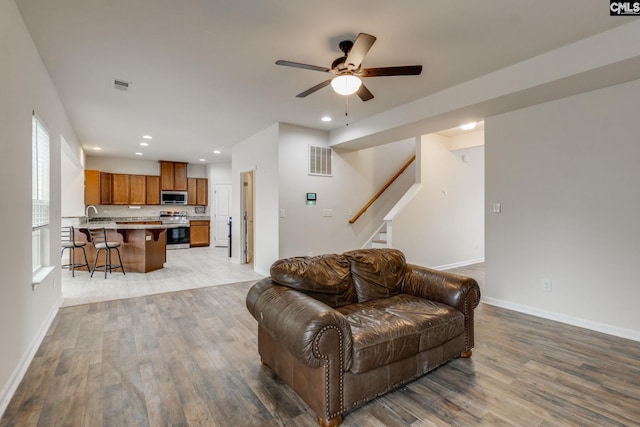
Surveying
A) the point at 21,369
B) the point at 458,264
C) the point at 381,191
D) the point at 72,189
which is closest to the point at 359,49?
the point at 21,369

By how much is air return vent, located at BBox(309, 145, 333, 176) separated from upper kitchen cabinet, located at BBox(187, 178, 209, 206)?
582cm

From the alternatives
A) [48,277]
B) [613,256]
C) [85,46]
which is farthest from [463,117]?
[48,277]

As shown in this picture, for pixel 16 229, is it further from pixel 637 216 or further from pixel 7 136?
pixel 637 216

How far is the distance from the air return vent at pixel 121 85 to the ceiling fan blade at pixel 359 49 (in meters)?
2.74

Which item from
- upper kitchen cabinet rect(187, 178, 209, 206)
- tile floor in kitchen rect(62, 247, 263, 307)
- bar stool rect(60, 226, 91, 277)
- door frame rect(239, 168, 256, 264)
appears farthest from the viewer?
upper kitchen cabinet rect(187, 178, 209, 206)

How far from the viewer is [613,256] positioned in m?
3.04

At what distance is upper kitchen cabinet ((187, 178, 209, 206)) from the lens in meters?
9.80

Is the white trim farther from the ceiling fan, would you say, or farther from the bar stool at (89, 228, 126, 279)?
the ceiling fan

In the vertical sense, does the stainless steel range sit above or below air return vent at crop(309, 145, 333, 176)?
below

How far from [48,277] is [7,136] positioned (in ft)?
6.32

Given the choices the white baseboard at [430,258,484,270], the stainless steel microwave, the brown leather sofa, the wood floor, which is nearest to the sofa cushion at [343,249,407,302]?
the brown leather sofa

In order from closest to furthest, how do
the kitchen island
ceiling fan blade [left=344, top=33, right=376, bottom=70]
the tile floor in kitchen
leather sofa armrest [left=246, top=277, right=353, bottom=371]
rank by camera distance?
1. leather sofa armrest [left=246, top=277, right=353, bottom=371]
2. ceiling fan blade [left=344, top=33, right=376, bottom=70]
3. the tile floor in kitchen
4. the kitchen island

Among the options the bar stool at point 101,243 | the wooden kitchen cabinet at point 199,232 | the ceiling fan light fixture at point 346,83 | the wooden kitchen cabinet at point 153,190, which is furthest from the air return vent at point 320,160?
the wooden kitchen cabinet at point 153,190

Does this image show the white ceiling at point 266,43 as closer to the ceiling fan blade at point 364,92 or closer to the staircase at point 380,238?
the ceiling fan blade at point 364,92
